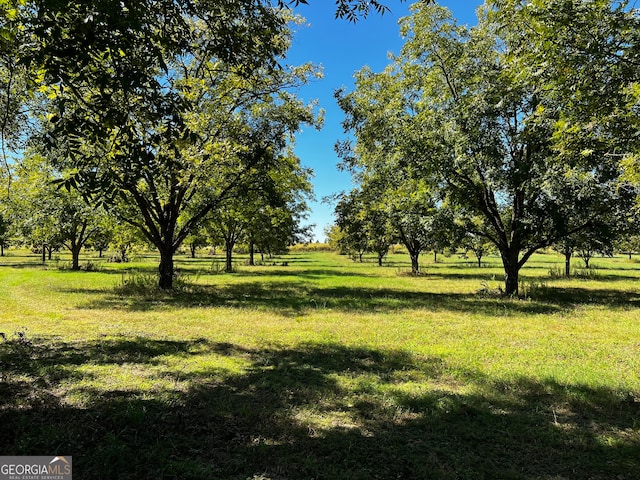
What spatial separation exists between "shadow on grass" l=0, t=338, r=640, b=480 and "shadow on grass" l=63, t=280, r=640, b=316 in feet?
22.5

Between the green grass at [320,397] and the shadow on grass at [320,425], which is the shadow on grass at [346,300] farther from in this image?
the shadow on grass at [320,425]

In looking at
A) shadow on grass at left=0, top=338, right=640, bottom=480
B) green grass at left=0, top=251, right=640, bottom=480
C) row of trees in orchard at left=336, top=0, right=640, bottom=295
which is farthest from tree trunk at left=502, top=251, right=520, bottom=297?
shadow on grass at left=0, top=338, right=640, bottom=480

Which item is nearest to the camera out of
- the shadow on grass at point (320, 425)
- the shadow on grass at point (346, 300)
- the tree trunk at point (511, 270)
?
the shadow on grass at point (320, 425)

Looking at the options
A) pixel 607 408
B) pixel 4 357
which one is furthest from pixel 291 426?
pixel 4 357

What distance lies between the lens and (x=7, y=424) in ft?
13.0

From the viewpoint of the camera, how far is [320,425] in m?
4.41

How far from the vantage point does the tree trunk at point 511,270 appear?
1691 cm

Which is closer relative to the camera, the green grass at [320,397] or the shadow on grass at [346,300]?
the green grass at [320,397]

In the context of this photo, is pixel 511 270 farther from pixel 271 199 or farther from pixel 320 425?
pixel 320 425

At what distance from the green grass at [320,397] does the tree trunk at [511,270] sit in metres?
5.91

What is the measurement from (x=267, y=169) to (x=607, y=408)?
1477 cm

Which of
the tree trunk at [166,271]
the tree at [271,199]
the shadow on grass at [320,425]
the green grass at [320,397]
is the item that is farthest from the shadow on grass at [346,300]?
the shadow on grass at [320,425]

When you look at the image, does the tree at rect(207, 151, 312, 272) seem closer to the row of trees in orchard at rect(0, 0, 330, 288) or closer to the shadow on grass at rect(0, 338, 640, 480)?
the row of trees in orchard at rect(0, 0, 330, 288)

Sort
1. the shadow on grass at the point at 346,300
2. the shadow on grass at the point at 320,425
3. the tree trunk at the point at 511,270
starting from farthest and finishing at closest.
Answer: the tree trunk at the point at 511,270, the shadow on grass at the point at 346,300, the shadow on grass at the point at 320,425
